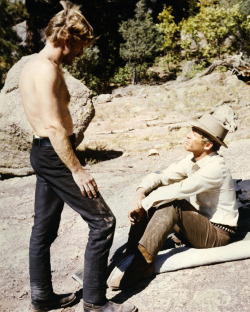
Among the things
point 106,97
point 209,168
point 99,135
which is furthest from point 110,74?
point 209,168

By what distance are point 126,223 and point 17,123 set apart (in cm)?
308

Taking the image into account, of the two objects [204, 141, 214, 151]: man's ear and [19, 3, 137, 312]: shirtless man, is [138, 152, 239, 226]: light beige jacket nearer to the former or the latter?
[204, 141, 214, 151]: man's ear

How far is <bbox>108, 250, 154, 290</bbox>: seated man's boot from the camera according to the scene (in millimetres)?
2469

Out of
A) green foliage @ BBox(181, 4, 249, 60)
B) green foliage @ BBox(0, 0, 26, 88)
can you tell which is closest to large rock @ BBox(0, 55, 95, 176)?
green foliage @ BBox(0, 0, 26, 88)

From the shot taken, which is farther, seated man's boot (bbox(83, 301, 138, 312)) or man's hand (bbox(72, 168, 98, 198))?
seated man's boot (bbox(83, 301, 138, 312))

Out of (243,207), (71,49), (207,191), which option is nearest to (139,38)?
(243,207)

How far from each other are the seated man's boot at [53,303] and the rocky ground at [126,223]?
59mm

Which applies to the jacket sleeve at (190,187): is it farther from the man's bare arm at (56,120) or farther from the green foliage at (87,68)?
the green foliage at (87,68)

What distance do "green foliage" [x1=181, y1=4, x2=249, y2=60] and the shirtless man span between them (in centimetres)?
1464

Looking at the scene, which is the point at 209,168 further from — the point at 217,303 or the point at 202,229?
the point at 217,303

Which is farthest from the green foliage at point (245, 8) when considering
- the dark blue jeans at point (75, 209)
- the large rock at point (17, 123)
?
the dark blue jeans at point (75, 209)

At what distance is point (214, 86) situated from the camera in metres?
13.0

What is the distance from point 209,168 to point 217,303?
3.08ft

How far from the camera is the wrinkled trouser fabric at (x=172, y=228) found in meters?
2.43
